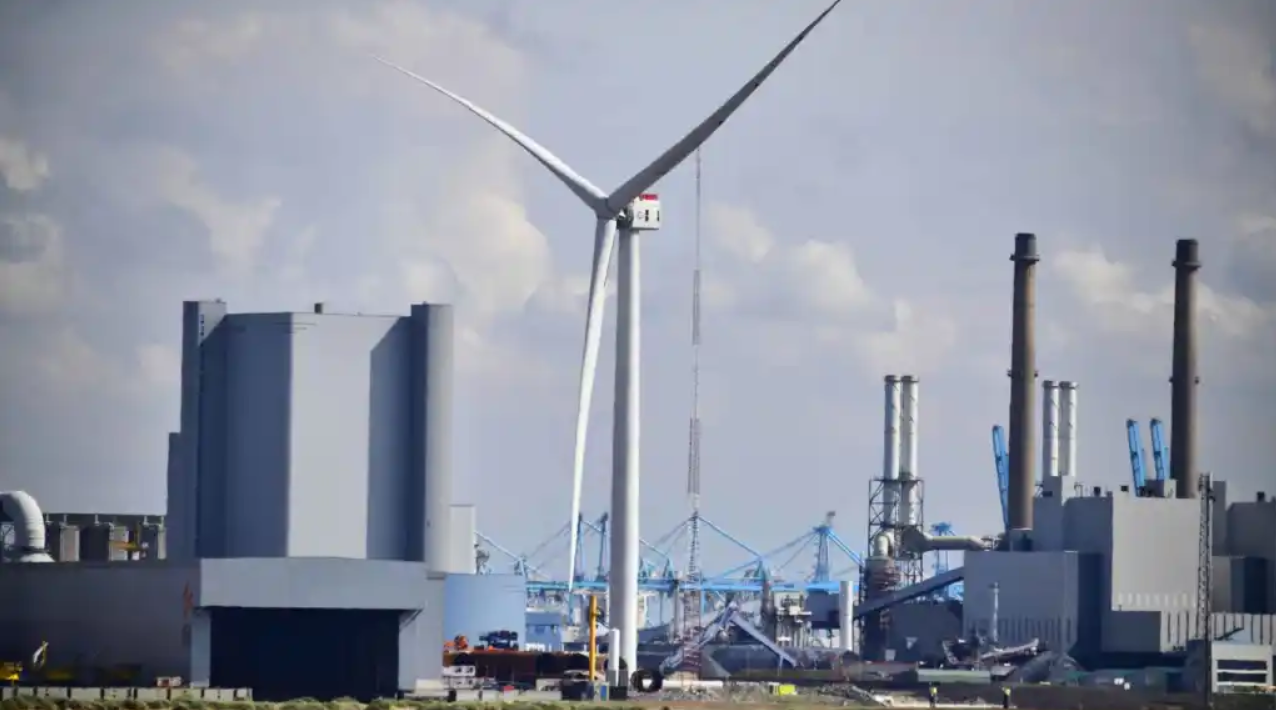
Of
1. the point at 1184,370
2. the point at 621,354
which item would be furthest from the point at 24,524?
the point at 1184,370

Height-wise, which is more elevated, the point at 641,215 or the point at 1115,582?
the point at 641,215

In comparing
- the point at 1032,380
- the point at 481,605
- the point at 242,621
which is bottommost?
the point at 481,605

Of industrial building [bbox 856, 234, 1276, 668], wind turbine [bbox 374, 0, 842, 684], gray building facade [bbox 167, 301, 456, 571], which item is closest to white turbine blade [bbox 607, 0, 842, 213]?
wind turbine [bbox 374, 0, 842, 684]

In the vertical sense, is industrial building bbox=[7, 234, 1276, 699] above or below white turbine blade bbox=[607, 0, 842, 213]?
below

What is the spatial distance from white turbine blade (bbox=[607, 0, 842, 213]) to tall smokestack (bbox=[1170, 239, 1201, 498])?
83639 mm

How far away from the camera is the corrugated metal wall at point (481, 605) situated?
178 m

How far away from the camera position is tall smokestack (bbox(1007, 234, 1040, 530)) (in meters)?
190

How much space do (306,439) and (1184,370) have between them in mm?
70475

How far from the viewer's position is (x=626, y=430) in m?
117

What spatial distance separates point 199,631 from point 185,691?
26.2ft

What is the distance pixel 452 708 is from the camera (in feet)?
333

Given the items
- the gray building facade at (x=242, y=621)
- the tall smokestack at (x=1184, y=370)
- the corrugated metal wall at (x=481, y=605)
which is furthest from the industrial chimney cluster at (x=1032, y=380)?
the gray building facade at (x=242, y=621)

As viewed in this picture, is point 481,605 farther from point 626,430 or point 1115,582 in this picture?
point 626,430

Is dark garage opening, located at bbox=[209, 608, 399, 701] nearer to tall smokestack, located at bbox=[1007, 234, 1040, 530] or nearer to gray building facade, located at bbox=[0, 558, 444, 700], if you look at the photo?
gray building facade, located at bbox=[0, 558, 444, 700]
